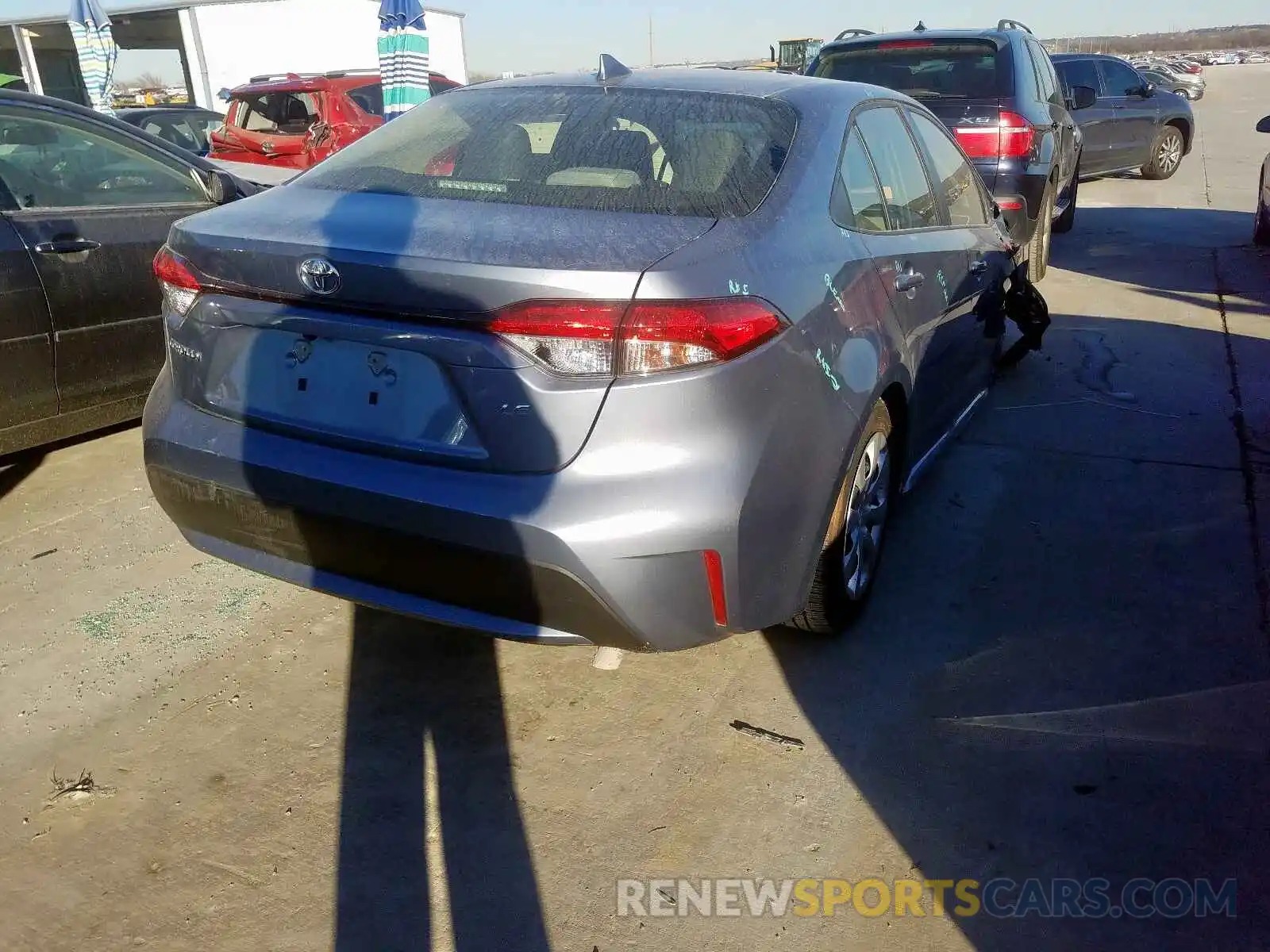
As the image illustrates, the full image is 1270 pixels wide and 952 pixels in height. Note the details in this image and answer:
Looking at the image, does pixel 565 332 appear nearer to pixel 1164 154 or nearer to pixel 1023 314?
pixel 1023 314

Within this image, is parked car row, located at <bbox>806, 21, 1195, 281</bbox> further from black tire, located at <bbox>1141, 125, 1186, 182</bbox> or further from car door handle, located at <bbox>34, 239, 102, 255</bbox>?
black tire, located at <bbox>1141, 125, 1186, 182</bbox>

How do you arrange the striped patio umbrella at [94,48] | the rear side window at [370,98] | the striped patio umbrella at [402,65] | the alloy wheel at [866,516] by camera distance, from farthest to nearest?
the striped patio umbrella at [94,48]
the rear side window at [370,98]
the striped patio umbrella at [402,65]
the alloy wheel at [866,516]

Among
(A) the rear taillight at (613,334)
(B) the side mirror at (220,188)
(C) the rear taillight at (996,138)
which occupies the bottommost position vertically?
(C) the rear taillight at (996,138)

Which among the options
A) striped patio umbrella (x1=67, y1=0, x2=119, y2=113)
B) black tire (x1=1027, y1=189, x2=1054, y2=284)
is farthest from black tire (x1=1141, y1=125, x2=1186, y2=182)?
striped patio umbrella (x1=67, y1=0, x2=119, y2=113)

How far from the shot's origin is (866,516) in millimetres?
3158

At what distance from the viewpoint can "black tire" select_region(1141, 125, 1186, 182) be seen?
46.3 ft

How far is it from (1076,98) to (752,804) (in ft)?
29.0

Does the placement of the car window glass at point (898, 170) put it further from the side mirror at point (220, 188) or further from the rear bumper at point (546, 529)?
the side mirror at point (220, 188)

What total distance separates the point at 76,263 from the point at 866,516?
3.00 metres

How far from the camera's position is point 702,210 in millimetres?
2418

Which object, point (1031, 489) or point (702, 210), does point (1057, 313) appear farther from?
point (702, 210)

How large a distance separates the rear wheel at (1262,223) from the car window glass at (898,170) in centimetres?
710

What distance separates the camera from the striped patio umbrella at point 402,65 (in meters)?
10.5

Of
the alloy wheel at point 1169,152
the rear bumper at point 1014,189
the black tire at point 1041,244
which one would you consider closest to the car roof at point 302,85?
the rear bumper at point 1014,189
